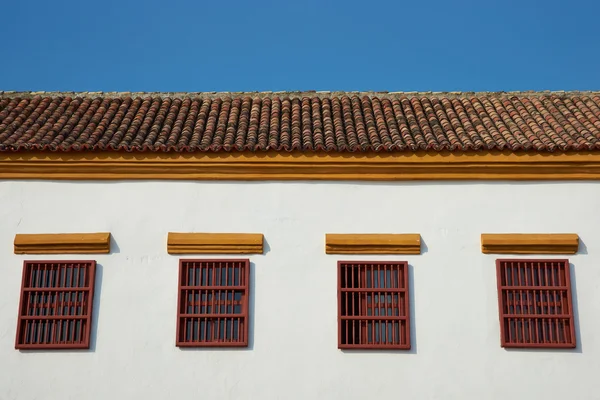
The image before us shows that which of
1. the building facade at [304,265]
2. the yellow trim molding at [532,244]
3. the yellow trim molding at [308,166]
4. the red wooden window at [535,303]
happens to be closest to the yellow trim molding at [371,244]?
the building facade at [304,265]

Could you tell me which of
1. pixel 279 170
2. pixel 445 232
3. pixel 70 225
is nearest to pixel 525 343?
pixel 445 232

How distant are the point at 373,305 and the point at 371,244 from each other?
2.50 feet

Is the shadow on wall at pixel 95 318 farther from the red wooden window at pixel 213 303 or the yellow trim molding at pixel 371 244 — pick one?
the yellow trim molding at pixel 371 244

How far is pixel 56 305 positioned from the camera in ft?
39.1

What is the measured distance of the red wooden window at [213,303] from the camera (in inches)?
463

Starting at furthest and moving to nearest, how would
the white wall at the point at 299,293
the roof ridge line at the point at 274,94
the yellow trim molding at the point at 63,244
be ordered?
the roof ridge line at the point at 274,94
the yellow trim molding at the point at 63,244
the white wall at the point at 299,293

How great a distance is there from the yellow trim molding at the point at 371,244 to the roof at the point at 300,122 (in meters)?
1.14

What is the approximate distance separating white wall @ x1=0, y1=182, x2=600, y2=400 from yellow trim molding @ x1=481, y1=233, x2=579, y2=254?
13cm

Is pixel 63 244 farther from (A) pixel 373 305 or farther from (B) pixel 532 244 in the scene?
(B) pixel 532 244

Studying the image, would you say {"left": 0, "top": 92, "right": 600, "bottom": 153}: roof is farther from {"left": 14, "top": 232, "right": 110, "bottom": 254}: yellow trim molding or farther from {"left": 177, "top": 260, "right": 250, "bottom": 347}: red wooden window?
{"left": 177, "top": 260, "right": 250, "bottom": 347}: red wooden window

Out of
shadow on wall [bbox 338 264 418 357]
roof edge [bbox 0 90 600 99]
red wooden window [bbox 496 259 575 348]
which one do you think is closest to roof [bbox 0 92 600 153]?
roof edge [bbox 0 90 600 99]

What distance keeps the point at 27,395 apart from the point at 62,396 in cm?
43

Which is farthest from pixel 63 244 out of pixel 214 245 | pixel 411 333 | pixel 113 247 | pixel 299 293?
pixel 411 333

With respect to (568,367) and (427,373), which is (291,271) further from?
(568,367)
